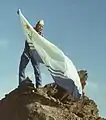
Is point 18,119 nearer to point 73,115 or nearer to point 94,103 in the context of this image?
point 73,115

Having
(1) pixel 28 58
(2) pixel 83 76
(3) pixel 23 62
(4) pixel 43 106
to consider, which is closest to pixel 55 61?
(1) pixel 28 58

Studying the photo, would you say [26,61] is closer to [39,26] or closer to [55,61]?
[55,61]

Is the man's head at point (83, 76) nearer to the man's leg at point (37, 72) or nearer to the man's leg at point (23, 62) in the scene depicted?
the man's leg at point (37, 72)

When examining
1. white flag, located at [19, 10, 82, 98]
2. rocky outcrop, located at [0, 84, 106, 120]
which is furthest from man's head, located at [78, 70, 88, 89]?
rocky outcrop, located at [0, 84, 106, 120]

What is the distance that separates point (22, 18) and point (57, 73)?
6.96ft

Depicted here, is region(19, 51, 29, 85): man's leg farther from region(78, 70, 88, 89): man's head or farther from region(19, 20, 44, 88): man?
region(78, 70, 88, 89): man's head

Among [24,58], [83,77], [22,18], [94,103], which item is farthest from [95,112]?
[22,18]

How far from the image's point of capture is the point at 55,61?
39.8ft

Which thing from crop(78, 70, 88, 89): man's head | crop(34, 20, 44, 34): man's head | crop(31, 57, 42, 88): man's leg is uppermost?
crop(34, 20, 44, 34): man's head

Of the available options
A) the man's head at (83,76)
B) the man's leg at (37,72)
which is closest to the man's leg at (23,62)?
the man's leg at (37,72)

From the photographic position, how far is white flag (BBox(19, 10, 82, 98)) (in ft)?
39.0

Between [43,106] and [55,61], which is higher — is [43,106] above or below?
below

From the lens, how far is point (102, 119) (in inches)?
497

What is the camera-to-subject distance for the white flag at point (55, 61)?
39.0 feet
